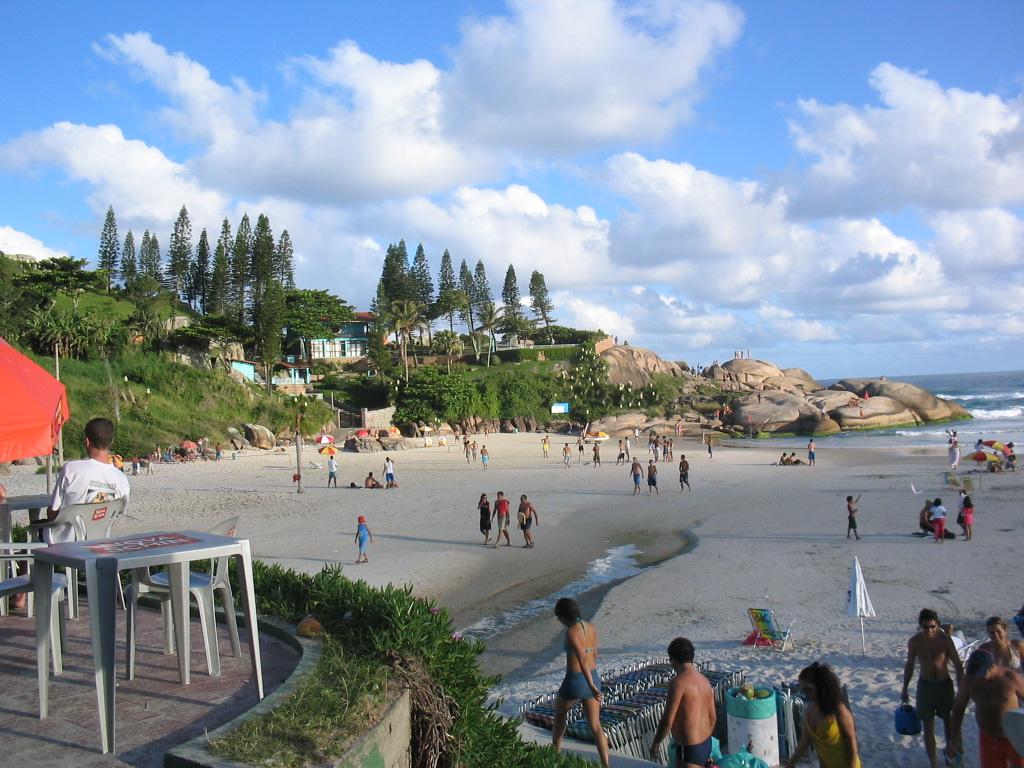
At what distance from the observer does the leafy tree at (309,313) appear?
183ft

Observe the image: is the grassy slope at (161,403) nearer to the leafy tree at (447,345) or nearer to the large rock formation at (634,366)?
the leafy tree at (447,345)

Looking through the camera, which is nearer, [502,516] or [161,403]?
[502,516]

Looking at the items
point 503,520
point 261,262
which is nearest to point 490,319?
point 261,262

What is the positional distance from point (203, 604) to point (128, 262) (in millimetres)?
71678

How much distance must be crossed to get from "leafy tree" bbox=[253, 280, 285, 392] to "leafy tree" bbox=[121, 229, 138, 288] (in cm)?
1946

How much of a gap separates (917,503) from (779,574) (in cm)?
902

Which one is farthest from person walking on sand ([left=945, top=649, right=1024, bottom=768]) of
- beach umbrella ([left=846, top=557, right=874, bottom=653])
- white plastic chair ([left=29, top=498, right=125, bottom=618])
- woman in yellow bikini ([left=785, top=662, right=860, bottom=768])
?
white plastic chair ([left=29, top=498, right=125, bottom=618])

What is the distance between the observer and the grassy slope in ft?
119

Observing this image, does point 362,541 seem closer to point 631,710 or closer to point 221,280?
point 631,710

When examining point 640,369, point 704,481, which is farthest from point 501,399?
point 704,481

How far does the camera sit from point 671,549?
15.3 metres

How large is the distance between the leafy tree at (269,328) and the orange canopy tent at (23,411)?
4652 cm

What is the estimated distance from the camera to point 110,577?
2791 millimetres

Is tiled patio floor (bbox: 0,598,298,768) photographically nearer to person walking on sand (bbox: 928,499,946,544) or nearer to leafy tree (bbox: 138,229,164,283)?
person walking on sand (bbox: 928,499,946,544)
